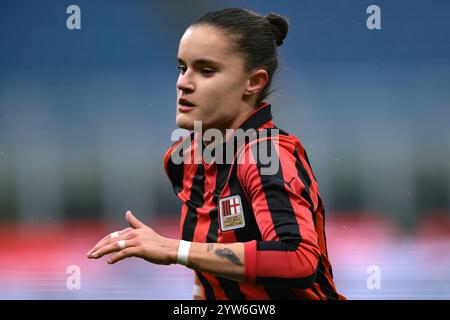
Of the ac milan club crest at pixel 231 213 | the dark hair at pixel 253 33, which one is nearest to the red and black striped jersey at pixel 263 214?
the ac milan club crest at pixel 231 213

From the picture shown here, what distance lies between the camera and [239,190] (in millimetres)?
1462

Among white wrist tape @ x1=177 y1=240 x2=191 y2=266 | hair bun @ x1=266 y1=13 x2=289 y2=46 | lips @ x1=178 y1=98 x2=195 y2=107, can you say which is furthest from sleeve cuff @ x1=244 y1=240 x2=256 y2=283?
hair bun @ x1=266 y1=13 x2=289 y2=46

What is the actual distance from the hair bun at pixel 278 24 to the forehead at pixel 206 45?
0.62 ft

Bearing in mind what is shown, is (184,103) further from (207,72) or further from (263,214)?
(263,214)

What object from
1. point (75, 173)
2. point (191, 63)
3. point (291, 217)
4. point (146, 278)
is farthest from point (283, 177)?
point (75, 173)

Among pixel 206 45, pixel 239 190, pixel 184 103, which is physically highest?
pixel 206 45

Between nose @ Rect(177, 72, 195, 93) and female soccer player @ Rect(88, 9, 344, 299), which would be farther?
nose @ Rect(177, 72, 195, 93)

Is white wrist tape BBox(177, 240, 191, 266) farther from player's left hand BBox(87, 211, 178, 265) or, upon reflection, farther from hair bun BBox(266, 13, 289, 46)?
hair bun BBox(266, 13, 289, 46)

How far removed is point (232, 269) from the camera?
52.0 inches

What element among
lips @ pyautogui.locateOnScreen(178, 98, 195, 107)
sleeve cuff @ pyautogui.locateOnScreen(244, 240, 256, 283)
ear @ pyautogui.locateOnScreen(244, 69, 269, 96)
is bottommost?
sleeve cuff @ pyautogui.locateOnScreen(244, 240, 256, 283)

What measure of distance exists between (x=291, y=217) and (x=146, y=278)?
2.37 meters

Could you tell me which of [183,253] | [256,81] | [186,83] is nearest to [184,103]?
[186,83]

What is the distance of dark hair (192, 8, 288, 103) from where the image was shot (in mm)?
1599

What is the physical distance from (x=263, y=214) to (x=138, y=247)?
0.89ft
